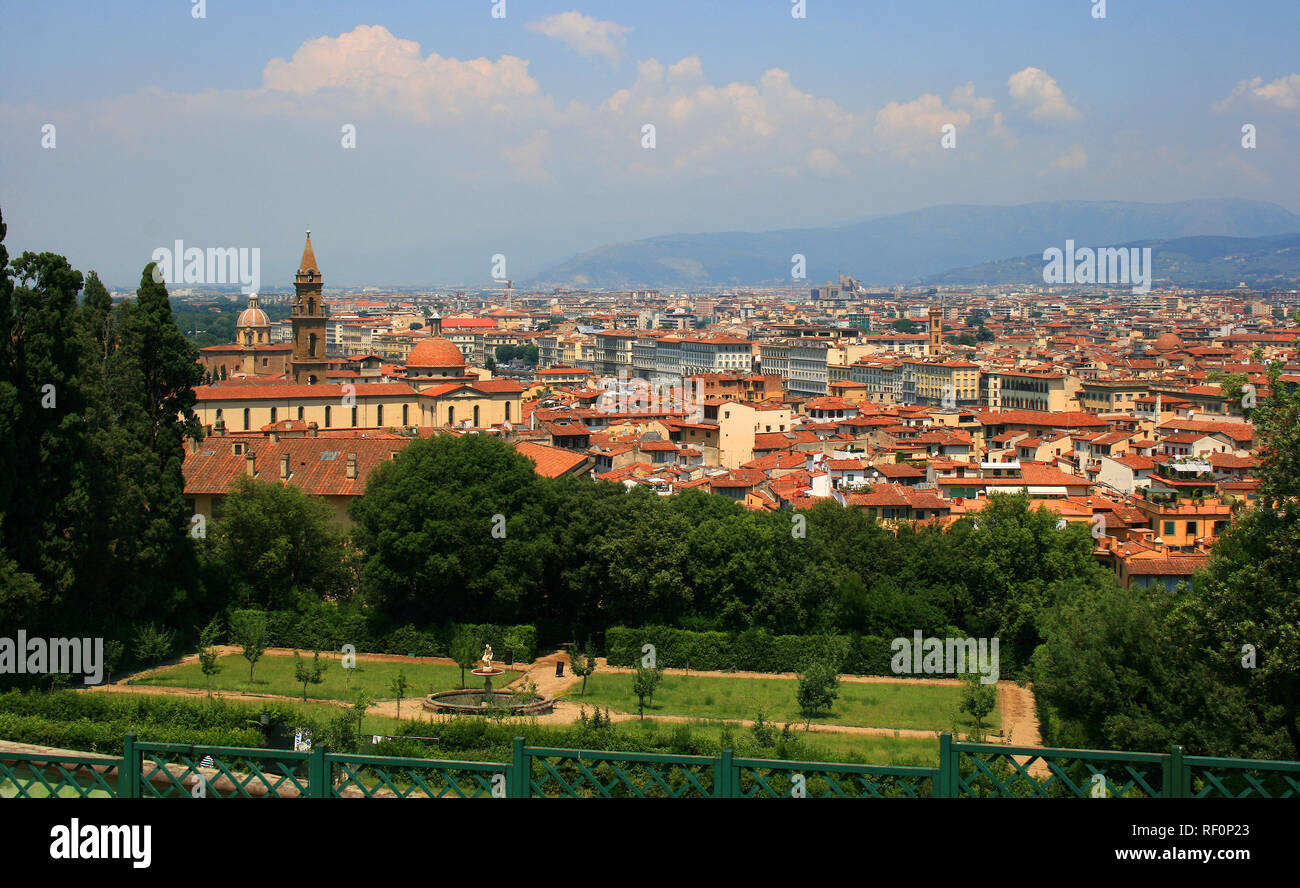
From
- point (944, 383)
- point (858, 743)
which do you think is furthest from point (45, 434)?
point (944, 383)

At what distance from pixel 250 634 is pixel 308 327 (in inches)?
1375

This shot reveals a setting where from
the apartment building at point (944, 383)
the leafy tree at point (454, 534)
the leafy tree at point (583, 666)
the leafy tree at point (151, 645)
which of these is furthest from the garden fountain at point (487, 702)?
the apartment building at point (944, 383)

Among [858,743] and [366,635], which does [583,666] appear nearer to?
[366,635]

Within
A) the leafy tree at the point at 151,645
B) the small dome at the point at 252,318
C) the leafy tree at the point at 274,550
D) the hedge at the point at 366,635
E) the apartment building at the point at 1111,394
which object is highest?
the small dome at the point at 252,318

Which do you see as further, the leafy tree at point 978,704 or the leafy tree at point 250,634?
the leafy tree at point 250,634

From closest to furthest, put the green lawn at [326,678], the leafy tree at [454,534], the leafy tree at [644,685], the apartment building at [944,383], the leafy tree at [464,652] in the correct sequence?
the leafy tree at [644,685] < the green lawn at [326,678] < the leafy tree at [464,652] < the leafy tree at [454,534] < the apartment building at [944,383]

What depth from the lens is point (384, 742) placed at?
15.8m

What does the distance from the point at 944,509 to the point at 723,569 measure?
10317mm

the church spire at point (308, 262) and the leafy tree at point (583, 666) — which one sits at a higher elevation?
the church spire at point (308, 262)

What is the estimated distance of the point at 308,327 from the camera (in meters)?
55.8

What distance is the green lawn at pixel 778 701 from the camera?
67.5 ft

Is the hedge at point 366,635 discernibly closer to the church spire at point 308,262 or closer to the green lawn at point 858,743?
the green lawn at point 858,743

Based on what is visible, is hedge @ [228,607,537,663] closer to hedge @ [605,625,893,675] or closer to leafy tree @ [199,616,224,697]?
leafy tree @ [199,616,224,697]

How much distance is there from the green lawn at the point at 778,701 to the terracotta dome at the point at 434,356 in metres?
38.8
